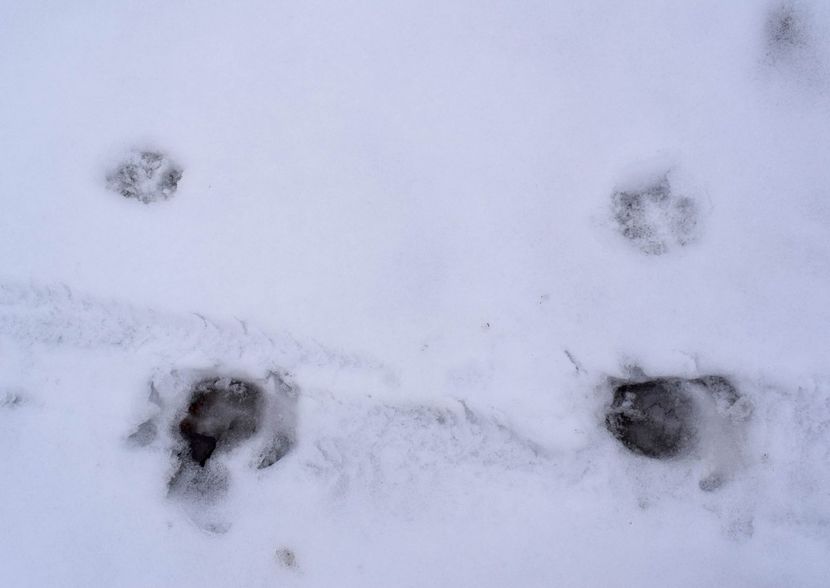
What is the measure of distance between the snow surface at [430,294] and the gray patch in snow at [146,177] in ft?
0.19

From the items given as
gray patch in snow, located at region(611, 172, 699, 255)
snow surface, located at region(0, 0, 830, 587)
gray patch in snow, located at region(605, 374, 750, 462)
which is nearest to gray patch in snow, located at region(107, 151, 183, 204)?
snow surface, located at region(0, 0, 830, 587)

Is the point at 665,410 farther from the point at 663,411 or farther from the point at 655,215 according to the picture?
the point at 655,215

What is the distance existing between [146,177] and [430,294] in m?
1.34

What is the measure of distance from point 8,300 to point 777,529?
10.8ft

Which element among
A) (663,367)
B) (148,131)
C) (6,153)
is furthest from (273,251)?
(663,367)

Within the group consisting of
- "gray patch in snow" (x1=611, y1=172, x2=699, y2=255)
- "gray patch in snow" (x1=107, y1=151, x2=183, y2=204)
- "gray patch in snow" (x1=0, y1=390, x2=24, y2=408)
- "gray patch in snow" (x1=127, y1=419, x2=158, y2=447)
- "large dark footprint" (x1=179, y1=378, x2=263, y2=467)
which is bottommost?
"gray patch in snow" (x1=0, y1=390, x2=24, y2=408)

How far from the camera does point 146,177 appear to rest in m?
2.49

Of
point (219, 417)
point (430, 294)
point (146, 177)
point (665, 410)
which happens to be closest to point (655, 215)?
point (665, 410)

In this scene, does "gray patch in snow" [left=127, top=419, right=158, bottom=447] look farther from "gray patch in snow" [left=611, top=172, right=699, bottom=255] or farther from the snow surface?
"gray patch in snow" [left=611, top=172, right=699, bottom=255]

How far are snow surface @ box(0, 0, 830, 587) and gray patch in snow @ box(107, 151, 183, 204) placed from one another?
0.19 ft

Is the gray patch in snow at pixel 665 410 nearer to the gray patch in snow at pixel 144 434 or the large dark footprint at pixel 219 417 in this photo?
the large dark footprint at pixel 219 417

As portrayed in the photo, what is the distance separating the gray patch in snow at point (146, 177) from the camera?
2480 mm

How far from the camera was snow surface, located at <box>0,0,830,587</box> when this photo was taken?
2.28 meters

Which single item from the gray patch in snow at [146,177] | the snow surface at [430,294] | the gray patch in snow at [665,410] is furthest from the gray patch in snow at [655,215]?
the gray patch in snow at [146,177]
